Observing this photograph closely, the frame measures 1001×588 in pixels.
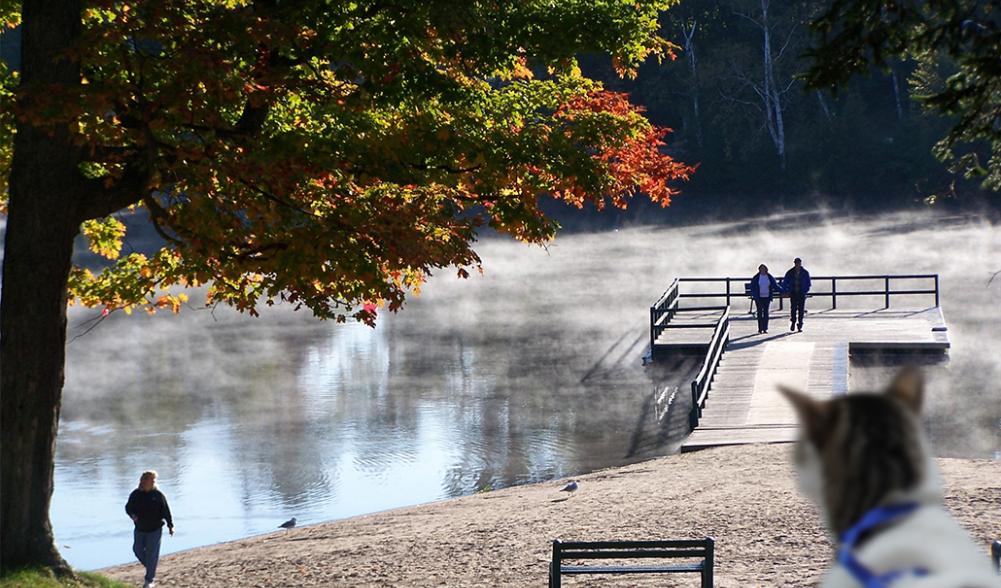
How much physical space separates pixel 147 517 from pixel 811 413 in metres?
12.3

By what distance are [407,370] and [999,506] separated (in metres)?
18.2

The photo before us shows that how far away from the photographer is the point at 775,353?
2831cm

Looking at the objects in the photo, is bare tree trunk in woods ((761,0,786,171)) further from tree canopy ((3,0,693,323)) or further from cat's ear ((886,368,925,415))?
cat's ear ((886,368,925,415))

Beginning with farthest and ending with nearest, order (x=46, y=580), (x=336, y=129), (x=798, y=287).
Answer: (x=798, y=287), (x=336, y=129), (x=46, y=580)

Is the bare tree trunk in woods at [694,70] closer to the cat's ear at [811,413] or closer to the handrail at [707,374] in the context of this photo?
the handrail at [707,374]

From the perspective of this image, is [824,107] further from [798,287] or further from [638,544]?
[638,544]

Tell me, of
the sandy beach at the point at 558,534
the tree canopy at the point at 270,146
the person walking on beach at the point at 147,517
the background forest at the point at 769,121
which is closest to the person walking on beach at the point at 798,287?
the sandy beach at the point at 558,534

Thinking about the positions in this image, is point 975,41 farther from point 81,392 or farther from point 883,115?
point 883,115

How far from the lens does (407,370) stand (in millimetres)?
30781

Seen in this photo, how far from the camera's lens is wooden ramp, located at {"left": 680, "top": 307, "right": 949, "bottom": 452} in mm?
21891

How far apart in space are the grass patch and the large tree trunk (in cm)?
20

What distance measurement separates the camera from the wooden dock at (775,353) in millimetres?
22047

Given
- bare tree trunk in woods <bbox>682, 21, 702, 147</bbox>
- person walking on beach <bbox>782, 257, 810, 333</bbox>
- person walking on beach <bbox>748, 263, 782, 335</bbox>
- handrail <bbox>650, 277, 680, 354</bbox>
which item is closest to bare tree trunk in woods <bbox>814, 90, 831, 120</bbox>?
bare tree trunk in woods <bbox>682, 21, 702, 147</bbox>

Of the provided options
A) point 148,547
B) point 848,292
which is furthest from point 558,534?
point 848,292
